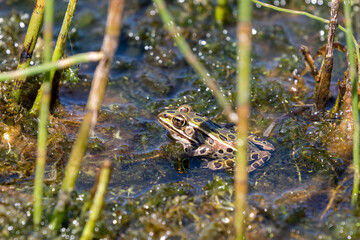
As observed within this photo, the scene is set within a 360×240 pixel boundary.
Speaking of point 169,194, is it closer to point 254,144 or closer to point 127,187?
point 127,187

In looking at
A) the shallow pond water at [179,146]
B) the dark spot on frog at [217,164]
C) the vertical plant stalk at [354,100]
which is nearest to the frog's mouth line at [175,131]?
the shallow pond water at [179,146]

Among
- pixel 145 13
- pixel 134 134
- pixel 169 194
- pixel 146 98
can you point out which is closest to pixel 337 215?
pixel 169 194

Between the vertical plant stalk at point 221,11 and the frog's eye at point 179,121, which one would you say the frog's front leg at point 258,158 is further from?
the vertical plant stalk at point 221,11

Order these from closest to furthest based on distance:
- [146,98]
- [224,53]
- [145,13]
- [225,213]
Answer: [225,213] → [146,98] → [224,53] → [145,13]

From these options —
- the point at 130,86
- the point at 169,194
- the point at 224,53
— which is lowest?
the point at 169,194

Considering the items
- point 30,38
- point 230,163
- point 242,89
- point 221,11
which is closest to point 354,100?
point 242,89

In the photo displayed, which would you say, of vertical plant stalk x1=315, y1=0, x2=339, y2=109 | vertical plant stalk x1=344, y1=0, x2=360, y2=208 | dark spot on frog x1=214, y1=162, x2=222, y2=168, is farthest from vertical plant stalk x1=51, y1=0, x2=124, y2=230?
vertical plant stalk x1=315, y1=0, x2=339, y2=109
